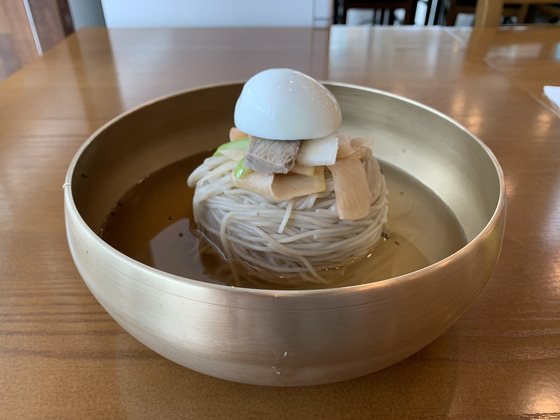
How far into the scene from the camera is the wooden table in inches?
15.7

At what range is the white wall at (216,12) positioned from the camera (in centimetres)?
172

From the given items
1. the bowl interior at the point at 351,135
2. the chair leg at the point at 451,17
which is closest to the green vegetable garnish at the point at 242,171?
the bowl interior at the point at 351,135

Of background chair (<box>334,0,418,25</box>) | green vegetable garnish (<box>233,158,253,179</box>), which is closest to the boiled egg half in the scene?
green vegetable garnish (<box>233,158,253,179</box>)

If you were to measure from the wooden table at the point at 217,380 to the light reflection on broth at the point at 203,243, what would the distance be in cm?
8

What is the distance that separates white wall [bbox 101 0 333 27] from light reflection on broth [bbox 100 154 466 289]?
1.21 meters

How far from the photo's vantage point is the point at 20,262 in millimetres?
565

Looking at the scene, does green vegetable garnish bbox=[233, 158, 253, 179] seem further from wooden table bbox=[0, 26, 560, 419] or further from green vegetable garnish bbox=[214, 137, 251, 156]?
wooden table bbox=[0, 26, 560, 419]

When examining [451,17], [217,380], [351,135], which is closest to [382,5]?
[451,17]

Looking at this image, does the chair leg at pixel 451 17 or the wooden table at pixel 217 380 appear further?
the chair leg at pixel 451 17

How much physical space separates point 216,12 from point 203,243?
53.8 inches

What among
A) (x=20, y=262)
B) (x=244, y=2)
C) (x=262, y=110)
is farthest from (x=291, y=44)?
(x=20, y=262)

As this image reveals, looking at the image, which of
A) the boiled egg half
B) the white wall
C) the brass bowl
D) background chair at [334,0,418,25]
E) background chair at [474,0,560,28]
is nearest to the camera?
the brass bowl

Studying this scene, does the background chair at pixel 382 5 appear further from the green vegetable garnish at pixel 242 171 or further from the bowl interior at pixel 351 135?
the green vegetable garnish at pixel 242 171

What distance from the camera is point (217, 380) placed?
419 mm
